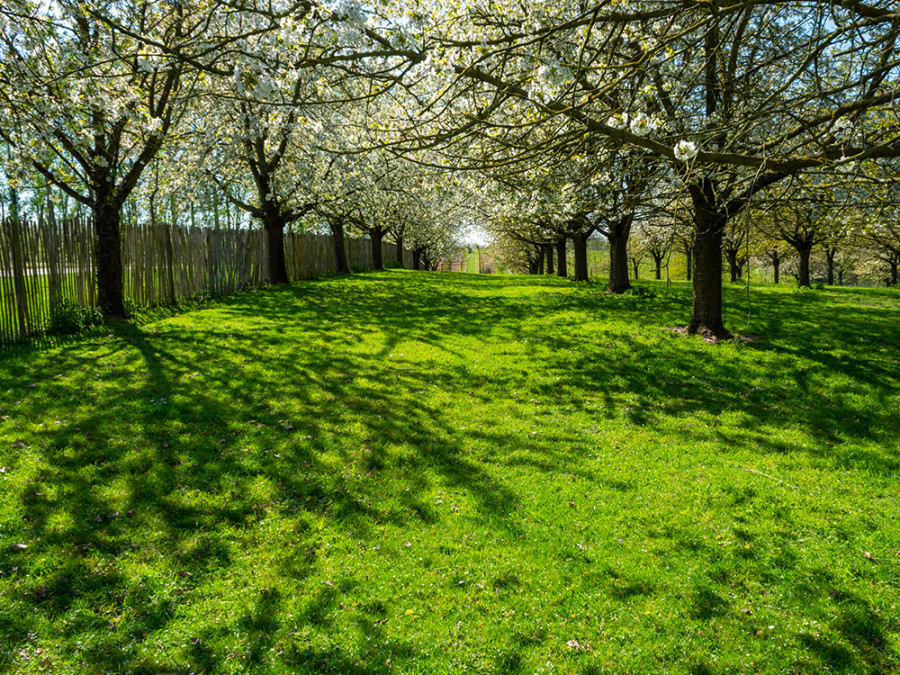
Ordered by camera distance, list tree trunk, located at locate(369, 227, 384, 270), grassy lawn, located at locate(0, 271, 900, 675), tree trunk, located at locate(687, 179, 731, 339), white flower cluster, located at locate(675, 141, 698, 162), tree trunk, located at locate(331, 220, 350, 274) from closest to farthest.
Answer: grassy lawn, located at locate(0, 271, 900, 675) < white flower cluster, located at locate(675, 141, 698, 162) < tree trunk, located at locate(687, 179, 731, 339) < tree trunk, located at locate(331, 220, 350, 274) < tree trunk, located at locate(369, 227, 384, 270)

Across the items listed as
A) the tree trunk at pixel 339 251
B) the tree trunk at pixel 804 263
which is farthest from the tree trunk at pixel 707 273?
the tree trunk at pixel 804 263

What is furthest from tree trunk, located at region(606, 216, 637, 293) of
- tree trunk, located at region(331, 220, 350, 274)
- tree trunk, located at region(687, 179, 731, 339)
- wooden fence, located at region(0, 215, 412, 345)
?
tree trunk, located at region(331, 220, 350, 274)

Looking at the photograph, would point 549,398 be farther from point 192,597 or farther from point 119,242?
point 119,242

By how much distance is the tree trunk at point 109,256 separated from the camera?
11.2 meters

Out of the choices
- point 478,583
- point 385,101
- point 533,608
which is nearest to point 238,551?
point 478,583

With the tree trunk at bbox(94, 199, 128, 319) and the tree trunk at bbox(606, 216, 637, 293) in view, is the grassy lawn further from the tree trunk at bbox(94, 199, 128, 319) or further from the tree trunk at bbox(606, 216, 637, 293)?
the tree trunk at bbox(606, 216, 637, 293)

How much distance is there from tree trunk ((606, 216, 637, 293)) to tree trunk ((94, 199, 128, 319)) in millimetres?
15933

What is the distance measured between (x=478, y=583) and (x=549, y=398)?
15.8 feet

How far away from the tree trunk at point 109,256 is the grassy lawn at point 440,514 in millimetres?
2329

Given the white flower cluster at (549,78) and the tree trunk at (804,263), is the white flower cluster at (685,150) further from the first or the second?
the tree trunk at (804,263)

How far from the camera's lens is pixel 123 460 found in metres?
5.62

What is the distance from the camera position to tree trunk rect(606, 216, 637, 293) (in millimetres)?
18875

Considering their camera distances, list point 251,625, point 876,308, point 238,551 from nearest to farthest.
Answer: point 251,625, point 238,551, point 876,308

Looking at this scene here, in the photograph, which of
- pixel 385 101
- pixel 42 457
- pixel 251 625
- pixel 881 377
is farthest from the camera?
pixel 385 101
